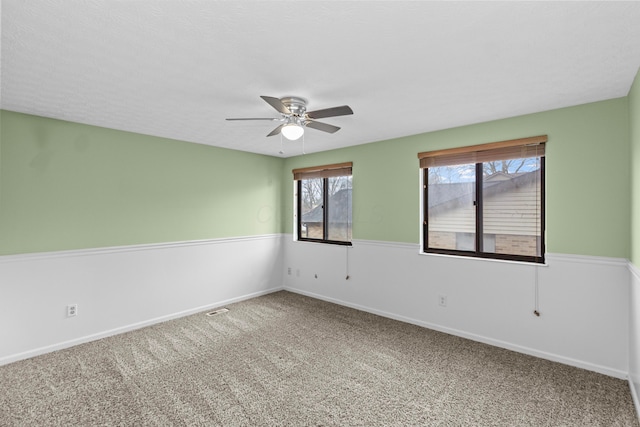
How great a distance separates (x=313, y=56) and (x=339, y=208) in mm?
3144

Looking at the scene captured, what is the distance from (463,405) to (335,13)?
2.69m

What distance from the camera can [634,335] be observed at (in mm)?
2410

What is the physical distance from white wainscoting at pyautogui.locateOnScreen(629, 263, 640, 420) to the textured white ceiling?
1.49m

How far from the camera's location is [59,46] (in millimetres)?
1802

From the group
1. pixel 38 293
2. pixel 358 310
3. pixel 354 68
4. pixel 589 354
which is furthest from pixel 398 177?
pixel 38 293

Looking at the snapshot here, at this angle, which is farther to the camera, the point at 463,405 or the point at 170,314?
the point at 170,314

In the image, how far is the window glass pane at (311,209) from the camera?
17.0 ft

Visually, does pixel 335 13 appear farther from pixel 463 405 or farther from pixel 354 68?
pixel 463 405

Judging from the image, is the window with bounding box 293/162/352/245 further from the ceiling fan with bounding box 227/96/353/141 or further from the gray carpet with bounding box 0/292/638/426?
the ceiling fan with bounding box 227/96/353/141

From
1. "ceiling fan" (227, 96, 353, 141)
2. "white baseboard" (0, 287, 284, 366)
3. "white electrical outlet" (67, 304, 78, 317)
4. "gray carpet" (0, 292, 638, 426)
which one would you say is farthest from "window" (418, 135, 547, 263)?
"white electrical outlet" (67, 304, 78, 317)

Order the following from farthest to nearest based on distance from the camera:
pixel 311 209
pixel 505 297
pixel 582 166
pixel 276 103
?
pixel 311 209 → pixel 505 297 → pixel 582 166 → pixel 276 103

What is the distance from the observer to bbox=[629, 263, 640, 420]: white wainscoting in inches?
88.5

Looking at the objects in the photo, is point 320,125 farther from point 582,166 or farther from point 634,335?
point 634,335

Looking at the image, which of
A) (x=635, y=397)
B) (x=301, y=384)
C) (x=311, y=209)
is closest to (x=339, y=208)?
(x=311, y=209)
